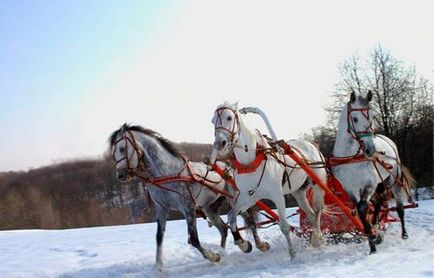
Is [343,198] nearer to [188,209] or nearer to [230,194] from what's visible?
[230,194]

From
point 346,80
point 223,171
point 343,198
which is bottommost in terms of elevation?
point 343,198

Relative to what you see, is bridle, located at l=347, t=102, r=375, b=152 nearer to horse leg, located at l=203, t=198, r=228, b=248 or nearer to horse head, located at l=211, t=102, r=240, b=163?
horse head, located at l=211, t=102, r=240, b=163

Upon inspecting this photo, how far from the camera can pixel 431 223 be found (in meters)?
10.2

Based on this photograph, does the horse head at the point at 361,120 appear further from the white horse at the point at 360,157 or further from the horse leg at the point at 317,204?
the horse leg at the point at 317,204

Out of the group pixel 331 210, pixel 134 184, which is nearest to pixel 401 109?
pixel 331 210

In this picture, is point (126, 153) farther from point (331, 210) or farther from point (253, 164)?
point (331, 210)

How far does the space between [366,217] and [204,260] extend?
2.85 meters

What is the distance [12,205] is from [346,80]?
1280 inches

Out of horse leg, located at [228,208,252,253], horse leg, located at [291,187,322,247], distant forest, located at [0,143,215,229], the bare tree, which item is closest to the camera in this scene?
horse leg, located at [228,208,252,253]

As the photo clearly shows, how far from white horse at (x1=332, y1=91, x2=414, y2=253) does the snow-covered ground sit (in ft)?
2.35

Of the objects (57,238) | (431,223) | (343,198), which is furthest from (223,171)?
(57,238)

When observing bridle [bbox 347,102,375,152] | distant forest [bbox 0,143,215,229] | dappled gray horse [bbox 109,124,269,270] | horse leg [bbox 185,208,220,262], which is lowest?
distant forest [bbox 0,143,215,229]

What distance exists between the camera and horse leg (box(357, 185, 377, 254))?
630cm

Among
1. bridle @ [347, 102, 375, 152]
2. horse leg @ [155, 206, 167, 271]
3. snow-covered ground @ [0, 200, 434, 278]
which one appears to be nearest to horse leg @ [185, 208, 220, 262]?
snow-covered ground @ [0, 200, 434, 278]
